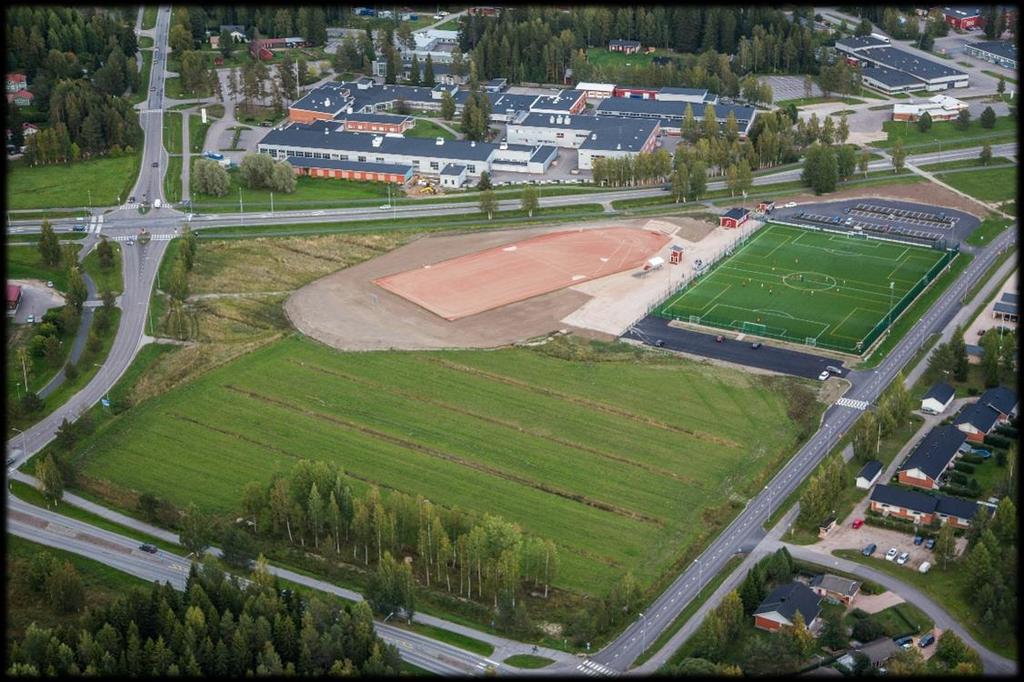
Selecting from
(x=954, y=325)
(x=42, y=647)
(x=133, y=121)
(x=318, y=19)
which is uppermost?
(x=318, y=19)

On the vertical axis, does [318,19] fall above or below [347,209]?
above

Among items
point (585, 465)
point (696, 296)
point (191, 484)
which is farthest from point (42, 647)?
point (696, 296)

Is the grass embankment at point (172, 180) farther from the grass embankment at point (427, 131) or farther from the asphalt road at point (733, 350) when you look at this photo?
the asphalt road at point (733, 350)

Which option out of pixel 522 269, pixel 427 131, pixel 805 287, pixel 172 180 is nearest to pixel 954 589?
pixel 805 287

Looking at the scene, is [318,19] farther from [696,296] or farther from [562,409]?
[562,409]

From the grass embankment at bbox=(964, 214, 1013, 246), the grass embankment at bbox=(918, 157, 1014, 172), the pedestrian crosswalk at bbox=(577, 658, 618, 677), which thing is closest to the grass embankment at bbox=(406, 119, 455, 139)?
the grass embankment at bbox=(918, 157, 1014, 172)

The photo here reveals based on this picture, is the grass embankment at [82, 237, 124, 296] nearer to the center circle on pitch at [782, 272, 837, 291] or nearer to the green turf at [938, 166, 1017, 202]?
the center circle on pitch at [782, 272, 837, 291]
